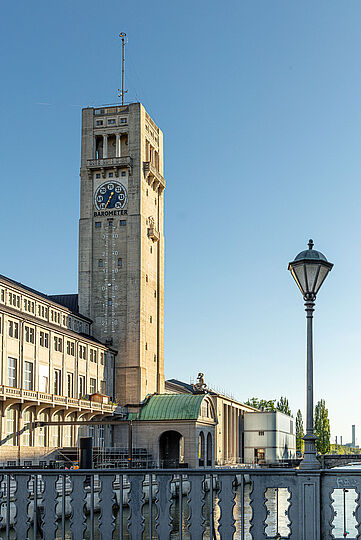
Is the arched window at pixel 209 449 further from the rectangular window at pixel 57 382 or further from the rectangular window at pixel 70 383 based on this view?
the rectangular window at pixel 57 382

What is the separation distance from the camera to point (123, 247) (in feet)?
361

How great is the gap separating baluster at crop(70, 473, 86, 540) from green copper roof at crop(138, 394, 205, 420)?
87.4 m

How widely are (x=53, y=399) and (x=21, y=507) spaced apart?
67543 millimetres

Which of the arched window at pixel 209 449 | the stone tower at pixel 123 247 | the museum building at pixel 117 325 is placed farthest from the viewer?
the arched window at pixel 209 449

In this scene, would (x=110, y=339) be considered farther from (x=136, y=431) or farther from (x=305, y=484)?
(x=305, y=484)

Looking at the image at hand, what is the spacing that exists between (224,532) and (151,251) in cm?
10004

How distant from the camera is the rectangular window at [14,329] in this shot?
7769 cm

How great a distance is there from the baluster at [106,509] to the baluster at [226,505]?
2315 millimetres

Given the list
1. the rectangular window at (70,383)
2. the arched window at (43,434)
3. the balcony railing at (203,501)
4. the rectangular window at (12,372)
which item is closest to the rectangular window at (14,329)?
the rectangular window at (12,372)

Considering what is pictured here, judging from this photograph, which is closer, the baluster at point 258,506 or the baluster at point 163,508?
the baluster at point 258,506

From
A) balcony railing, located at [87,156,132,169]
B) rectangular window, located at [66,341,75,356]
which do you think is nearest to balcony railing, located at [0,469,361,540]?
rectangular window, located at [66,341,75,356]

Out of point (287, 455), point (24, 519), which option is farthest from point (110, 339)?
point (24, 519)

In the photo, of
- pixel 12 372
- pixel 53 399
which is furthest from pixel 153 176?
pixel 12 372

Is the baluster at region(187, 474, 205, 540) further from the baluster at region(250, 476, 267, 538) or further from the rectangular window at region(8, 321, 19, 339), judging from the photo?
the rectangular window at region(8, 321, 19, 339)
